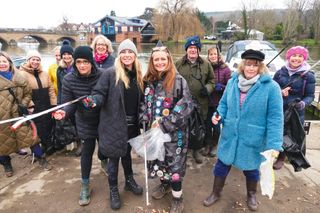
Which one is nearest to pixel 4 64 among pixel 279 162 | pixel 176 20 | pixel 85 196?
pixel 85 196

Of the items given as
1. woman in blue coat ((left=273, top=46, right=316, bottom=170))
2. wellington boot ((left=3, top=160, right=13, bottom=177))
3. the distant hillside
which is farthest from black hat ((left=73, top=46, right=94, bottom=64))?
the distant hillside

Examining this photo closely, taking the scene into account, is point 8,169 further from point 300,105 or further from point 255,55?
point 300,105

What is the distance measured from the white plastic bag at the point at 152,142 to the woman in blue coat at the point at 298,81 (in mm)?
1778

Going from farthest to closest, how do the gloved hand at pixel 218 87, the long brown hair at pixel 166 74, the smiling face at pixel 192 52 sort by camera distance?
the gloved hand at pixel 218 87, the smiling face at pixel 192 52, the long brown hair at pixel 166 74

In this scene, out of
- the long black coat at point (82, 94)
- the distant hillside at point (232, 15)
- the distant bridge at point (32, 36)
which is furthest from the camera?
the distant hillside at point (232, 15)

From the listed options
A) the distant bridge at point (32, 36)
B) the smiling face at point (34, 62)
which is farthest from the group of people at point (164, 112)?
the distant bridge at point (32, 36)

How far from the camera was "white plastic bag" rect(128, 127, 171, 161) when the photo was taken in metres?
2.55

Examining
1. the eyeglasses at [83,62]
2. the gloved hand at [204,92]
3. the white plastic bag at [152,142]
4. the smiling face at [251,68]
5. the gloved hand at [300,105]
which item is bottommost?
the white plastic bag at [152,142]

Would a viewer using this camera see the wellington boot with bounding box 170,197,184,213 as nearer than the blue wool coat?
No

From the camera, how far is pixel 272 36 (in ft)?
135

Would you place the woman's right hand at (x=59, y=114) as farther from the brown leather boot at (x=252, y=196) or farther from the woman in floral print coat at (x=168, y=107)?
the brown leather boot at (x=252, y=196)

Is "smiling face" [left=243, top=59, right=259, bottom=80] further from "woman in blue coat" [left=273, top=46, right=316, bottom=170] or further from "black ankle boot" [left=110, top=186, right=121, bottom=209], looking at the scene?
"black ankle boot" [left=110, top=186, right=121, bottom=209]

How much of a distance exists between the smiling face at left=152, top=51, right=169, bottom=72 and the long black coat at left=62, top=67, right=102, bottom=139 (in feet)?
2.24

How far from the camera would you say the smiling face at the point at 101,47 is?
3.60 m
